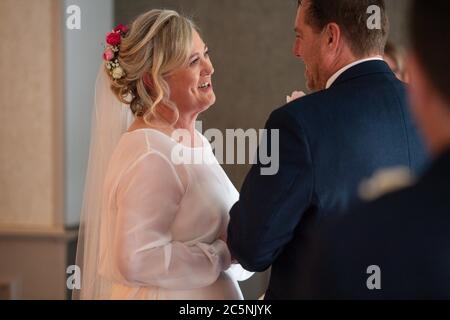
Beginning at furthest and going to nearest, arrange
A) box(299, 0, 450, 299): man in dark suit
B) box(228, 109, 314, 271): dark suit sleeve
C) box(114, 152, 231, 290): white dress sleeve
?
box(114, 152, 231, 290): white dress sleeve, box(228, 109, 314, 271): dark suit sleeve, box(299, 0, 450, 299): man in dark suit

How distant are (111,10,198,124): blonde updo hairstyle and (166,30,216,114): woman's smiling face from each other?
0.02 metres

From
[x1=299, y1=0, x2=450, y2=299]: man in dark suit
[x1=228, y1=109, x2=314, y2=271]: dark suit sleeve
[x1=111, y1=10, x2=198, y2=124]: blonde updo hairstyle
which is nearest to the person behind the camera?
[x1=299, y1=0, x2=450, y2=299]: man in dark suit

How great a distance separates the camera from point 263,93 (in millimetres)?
2348

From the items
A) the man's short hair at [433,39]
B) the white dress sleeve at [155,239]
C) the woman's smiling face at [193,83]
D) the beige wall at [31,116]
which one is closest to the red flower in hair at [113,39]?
the woman's smiling face at [193,83]

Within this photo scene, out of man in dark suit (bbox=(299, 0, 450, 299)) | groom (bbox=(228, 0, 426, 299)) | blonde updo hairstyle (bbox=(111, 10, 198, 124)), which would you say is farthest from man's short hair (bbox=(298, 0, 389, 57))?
man in dark suit (bbox=(299, 0, 450, 299))

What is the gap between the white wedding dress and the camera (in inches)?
45.1

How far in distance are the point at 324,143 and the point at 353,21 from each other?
22 cm

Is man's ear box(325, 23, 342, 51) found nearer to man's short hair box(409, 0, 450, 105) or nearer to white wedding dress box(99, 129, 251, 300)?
white wedding dress box(99, 129, 251, 300)

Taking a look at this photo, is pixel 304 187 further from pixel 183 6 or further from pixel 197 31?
pixel 183 6

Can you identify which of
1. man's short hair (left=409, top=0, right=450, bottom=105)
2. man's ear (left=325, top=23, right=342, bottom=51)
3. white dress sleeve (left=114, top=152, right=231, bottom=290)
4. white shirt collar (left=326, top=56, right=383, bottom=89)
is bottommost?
white dress sleeve (left=114, top=152, right=231, bottom=290)

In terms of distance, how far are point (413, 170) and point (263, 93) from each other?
1.32 meters

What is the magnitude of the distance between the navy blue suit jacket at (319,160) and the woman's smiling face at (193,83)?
0.33 metres

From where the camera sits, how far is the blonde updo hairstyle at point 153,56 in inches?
49.5

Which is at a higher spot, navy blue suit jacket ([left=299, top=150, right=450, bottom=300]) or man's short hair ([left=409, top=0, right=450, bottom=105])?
man's short hair ([left=409, top=0, right=450, bottom=105])
